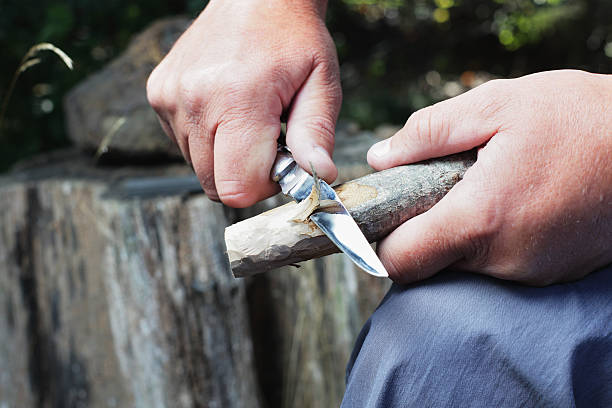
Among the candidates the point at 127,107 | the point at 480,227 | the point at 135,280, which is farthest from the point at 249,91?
the point at 127,107

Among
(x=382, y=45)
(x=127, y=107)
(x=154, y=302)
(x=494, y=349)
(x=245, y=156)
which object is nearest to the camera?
(x=494, y=349)

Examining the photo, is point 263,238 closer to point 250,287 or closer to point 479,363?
point 479,363

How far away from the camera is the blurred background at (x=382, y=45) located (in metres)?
2.93

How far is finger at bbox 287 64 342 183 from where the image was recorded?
0.97m

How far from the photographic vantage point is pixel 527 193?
77cm

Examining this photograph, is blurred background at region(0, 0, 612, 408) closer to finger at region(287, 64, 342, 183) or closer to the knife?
finger at region(287, 64, 342, 183)

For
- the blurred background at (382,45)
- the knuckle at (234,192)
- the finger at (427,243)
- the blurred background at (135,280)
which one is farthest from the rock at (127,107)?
the finger at (427,243)

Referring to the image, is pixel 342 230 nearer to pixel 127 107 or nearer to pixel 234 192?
pixel 234 192

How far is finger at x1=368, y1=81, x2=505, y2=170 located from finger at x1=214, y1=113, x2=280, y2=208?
22 centimetres

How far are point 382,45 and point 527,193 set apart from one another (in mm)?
4139

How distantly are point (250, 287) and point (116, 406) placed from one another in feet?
2.05

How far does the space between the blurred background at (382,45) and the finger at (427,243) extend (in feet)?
6.79

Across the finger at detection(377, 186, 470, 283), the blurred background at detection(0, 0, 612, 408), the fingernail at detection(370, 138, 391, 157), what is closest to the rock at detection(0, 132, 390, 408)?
the blurred background at detection(0, 0, 612, 408)

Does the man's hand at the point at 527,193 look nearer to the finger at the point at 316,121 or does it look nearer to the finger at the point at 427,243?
the finger at the point at 427,243
